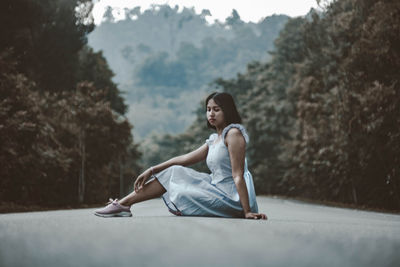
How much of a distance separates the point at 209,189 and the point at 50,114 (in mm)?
17942

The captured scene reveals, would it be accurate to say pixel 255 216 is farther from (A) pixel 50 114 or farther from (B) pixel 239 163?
(A) pixel 50 114

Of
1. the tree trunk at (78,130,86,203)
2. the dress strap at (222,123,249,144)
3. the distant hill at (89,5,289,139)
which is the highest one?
the distant hill at (89,5,289,139)

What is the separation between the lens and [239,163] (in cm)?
571

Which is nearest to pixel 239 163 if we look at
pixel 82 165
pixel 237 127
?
pixel 237 127

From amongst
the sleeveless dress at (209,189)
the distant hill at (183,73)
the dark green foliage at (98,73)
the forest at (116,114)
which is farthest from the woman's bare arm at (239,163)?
the distant hill at (183,73)

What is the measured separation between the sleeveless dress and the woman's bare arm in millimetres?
113

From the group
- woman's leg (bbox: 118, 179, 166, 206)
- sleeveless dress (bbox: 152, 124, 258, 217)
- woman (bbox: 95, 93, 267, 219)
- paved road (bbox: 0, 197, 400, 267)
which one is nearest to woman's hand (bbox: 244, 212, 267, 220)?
woman (bbox: 95, 93, 267, 219)

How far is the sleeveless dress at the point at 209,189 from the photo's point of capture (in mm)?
5863

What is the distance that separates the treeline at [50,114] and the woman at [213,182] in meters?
9.07

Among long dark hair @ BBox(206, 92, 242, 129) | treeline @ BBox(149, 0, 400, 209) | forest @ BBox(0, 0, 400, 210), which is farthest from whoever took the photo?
forest @ BBox(0, 0, 400, 210)

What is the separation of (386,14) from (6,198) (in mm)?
13228

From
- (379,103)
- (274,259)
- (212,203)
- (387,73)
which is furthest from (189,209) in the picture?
(387,73)

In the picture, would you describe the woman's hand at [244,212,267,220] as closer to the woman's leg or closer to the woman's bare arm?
the woman's bare arm

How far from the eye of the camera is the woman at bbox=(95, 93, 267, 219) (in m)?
5.81
